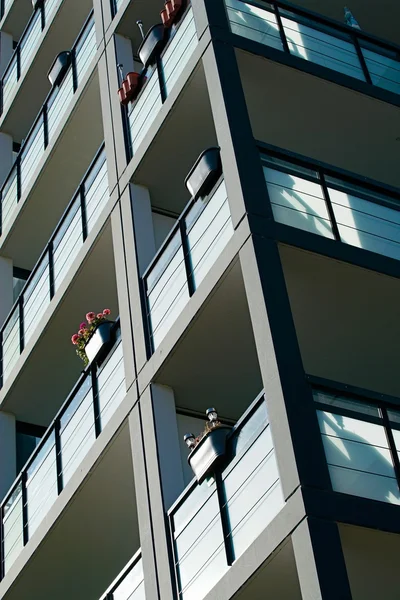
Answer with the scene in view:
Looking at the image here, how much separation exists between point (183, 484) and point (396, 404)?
2.95m

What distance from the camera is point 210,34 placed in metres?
15.4

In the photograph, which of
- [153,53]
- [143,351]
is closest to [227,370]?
[143,351]

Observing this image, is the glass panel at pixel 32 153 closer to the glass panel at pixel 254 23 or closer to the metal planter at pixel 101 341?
the glass panel at pixel 254 23

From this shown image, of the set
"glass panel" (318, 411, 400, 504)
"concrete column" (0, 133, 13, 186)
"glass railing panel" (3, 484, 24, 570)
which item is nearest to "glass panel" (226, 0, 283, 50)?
"glass panel" (318, 411, 400, 504)

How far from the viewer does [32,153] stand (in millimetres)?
22266

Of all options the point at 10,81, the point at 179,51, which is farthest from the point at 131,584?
the point at 10,81

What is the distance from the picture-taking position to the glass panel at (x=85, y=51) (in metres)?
20.4

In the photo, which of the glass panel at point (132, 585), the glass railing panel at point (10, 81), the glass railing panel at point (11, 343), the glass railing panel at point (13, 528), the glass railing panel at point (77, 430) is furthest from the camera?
the glass railing panel at point (10, 81)

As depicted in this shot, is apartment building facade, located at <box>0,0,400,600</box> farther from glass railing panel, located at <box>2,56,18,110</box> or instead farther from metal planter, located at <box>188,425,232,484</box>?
glass railing panel, located at <box>2,56,18,110</box>

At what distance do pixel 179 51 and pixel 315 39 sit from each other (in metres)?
1.94

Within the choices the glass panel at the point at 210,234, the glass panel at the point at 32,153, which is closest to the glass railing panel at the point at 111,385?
the glass panel at the point at 210,234

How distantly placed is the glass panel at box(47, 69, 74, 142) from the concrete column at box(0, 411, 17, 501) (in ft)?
17.3

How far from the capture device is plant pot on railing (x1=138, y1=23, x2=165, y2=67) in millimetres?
17031

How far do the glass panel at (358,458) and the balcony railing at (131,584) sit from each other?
323 cm
